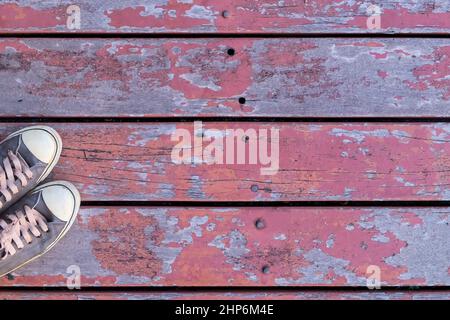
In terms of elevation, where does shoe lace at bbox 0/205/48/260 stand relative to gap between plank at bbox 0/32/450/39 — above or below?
below

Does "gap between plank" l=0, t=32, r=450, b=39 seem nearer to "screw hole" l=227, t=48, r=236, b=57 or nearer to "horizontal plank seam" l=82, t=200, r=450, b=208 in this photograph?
"screw hole" l=227, t=48, r=236, b=57

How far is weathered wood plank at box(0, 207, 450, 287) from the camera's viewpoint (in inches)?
42.0

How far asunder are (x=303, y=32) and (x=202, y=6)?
0.89ft

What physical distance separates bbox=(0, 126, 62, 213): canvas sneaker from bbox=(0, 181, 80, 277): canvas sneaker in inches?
1.9

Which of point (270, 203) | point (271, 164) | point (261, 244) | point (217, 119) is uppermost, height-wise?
point (217, 119)

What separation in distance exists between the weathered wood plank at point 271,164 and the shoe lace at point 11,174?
0.27 ft

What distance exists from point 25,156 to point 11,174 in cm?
6

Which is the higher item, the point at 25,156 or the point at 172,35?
the point at 172,35

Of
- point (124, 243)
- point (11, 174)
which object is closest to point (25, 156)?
point (11, 174)

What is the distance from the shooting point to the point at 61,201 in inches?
40.7

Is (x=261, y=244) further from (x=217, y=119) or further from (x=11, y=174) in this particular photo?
(x=11, y=174)

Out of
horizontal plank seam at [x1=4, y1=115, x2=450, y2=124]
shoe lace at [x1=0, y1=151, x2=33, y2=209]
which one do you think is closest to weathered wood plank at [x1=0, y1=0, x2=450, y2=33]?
horizontal plank seam at [x1=4, y1=115, x2=450, y2=124]

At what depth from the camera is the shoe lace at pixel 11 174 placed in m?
1.04
